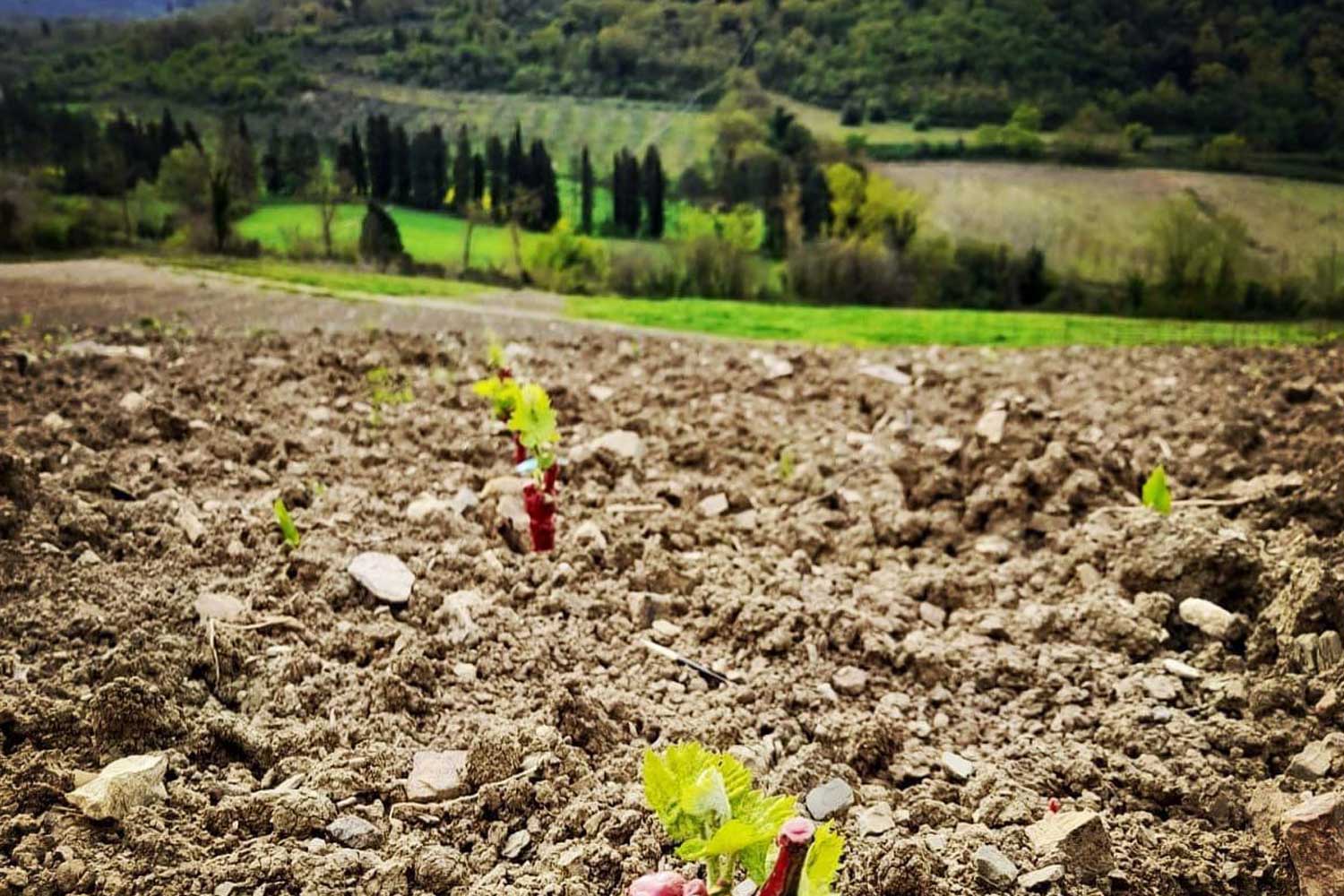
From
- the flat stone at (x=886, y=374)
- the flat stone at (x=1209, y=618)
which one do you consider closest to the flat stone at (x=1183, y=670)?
the flat stone at (x=1209, y=618)

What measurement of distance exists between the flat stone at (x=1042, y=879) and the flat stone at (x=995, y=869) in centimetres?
2

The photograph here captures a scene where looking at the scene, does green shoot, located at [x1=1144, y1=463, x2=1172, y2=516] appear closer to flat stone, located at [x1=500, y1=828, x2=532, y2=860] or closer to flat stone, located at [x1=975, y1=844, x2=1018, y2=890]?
flat stone, located at [x1=975, y1=844, x2=1018, y2=890]

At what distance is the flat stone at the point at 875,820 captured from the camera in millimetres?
2330

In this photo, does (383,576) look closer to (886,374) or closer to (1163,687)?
(1163,687)

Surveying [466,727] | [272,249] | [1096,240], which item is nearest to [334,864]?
[466,727]

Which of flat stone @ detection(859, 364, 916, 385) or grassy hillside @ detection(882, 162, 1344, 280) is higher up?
grassy hillside @ detection(882, 162, 1344, 280)

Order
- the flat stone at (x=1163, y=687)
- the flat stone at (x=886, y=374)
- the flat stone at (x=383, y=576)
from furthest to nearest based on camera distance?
the flat stone at (x=886, y=374) < the flat stone at (x=383, y=576) < the flat stone at (x=1163, y=687)

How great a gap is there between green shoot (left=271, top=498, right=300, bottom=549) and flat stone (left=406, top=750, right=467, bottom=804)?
118 cm

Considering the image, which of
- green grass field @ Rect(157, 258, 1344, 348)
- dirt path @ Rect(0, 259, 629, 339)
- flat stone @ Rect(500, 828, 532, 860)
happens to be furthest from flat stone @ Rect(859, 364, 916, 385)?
flat stone @ Rect(500, 828, 532, 860)

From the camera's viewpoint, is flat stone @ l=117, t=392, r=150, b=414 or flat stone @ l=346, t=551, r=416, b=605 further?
flat stone @ l=117, t=392, r=150, b=414

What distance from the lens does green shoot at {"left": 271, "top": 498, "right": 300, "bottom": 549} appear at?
340cm

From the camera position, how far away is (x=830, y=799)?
2.42 metres

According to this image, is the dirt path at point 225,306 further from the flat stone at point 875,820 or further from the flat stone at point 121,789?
the flat stone at point 875,820

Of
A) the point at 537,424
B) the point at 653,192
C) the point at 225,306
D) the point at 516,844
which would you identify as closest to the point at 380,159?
the point at 225,306
